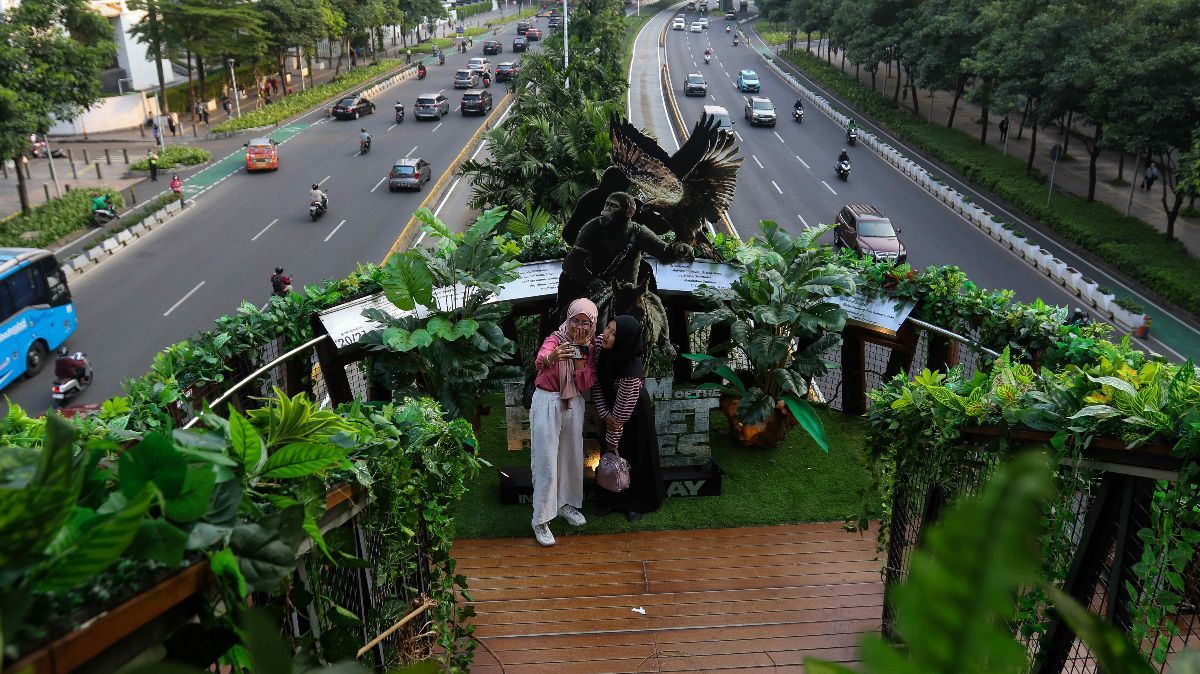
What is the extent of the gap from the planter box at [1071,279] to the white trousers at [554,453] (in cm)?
1926

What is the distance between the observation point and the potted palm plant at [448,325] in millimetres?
8781

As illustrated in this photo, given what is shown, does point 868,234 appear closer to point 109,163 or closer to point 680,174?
point 680,174

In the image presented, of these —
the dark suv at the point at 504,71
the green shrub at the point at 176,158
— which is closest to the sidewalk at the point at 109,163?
the green shrub at the point at 176,158

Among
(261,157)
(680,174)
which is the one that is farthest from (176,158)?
(680,174)

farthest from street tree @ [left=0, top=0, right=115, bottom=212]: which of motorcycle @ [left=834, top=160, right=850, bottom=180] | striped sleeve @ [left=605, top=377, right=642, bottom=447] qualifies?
motorcycle @ [left=834, top=160, right=850, bottom=180]

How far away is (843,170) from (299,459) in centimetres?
3407

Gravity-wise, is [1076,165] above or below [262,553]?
below

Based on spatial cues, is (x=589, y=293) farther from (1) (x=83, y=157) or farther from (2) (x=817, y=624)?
(1) (x=83, y=157)

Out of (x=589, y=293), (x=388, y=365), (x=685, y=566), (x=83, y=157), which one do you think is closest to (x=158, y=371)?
(x=388, y=365)

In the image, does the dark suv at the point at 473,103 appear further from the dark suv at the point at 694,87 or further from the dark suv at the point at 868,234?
the dark suv at the point at 868,234

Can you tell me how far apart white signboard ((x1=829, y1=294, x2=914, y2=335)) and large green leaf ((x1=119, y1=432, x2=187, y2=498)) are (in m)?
8.51

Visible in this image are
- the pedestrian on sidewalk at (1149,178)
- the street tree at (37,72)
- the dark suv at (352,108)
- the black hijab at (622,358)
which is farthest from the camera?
the dark suv at (352,108)

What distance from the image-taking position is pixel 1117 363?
5.54 meters

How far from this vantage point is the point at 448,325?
889cm
